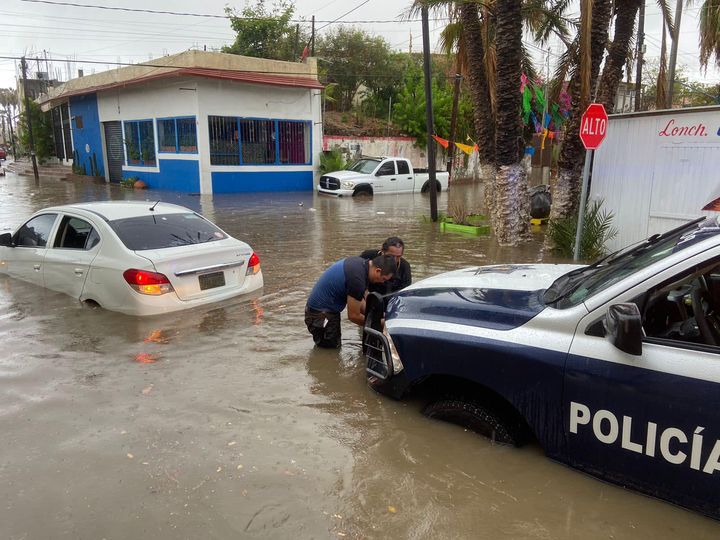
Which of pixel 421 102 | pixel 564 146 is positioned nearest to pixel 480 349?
pixel 564 146

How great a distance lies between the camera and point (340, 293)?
5.29 metres

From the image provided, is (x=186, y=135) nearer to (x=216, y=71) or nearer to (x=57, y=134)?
(x=216, y=71)

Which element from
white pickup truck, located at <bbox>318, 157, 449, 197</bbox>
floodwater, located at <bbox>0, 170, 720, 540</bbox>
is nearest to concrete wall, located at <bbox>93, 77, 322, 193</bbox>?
white pickup truck, located at <bbox>318, 157, 449, 197</bbox>

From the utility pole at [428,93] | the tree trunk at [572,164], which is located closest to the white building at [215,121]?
the utility pole at [428,93]

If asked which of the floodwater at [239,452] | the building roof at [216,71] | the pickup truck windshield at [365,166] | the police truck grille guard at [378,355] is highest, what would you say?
the building roof at [216,71]

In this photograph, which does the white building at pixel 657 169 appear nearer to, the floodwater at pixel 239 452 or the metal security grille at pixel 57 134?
the floodwater at pixel 239 452

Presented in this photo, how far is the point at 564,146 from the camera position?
38.4 feet

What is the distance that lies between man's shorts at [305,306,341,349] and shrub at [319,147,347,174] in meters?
19.5

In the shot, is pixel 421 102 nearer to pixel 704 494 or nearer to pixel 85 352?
pixel 85 352

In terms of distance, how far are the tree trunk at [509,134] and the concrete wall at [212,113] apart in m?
13.6

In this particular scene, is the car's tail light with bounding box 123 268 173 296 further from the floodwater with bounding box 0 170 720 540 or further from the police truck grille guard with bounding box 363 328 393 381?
the police truck grille guard with bounding box 363 328 393 381

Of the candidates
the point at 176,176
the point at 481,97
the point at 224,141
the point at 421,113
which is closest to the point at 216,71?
the point at 224,141

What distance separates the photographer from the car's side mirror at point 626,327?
102 inches

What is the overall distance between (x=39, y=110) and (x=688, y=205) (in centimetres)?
3699
